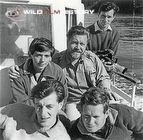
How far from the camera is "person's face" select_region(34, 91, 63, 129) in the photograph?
1.41 m

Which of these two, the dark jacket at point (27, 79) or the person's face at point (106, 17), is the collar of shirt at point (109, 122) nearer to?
the dark jacket at point (27, 79)

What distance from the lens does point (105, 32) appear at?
76.9 inches

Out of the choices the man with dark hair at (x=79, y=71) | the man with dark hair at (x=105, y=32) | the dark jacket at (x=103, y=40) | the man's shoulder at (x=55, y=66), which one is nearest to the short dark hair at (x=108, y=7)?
the man with dark hair at (x=105, y=32)

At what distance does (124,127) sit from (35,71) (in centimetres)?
55

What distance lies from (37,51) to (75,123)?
0.41 m

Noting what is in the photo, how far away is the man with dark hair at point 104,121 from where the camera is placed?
1400 mm

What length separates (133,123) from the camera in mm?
1427

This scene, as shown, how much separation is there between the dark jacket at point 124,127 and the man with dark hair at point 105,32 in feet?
1.94

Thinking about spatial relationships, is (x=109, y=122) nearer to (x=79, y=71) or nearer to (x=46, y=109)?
(x=46, y=109)

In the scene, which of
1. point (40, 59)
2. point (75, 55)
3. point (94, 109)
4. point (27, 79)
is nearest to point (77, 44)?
point (75, 55)

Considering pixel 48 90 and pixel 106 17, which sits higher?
pixel 106 17

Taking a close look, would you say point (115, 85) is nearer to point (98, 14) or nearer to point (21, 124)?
point (98, 14)

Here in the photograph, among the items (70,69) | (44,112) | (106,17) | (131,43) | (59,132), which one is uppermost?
(106,17)

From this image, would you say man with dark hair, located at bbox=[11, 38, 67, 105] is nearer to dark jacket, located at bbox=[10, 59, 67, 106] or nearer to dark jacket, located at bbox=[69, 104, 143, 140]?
dark jacket, located at bbox=[10, 59, 67, 106]
